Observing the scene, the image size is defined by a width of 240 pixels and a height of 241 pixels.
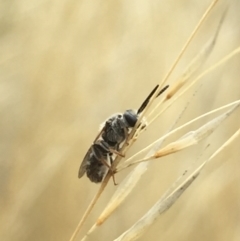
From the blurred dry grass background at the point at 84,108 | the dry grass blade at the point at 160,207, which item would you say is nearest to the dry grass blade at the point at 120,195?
the dry grass blade at the point at 160,207

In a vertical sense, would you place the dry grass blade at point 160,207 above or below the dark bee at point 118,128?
below

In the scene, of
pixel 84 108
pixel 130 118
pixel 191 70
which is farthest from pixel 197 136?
pixel 84 108

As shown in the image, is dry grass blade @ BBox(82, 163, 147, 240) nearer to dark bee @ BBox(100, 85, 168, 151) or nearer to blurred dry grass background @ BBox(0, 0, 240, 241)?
dark bee @ BBox(100, 85, 168, 151)

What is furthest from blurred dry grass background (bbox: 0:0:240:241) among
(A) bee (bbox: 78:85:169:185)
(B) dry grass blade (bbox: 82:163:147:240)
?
(B) dry grass blade (bbox: 82:163:147:240)

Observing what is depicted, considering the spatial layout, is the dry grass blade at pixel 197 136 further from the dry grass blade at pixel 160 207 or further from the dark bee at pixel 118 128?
the dark bee at pixel 118 128

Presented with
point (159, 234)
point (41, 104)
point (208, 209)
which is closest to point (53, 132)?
point (41, 104)

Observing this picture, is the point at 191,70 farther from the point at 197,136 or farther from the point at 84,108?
the point at 84,108

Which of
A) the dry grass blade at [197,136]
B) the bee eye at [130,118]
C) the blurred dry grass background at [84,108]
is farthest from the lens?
the blurred dry grass background at [84,108]
